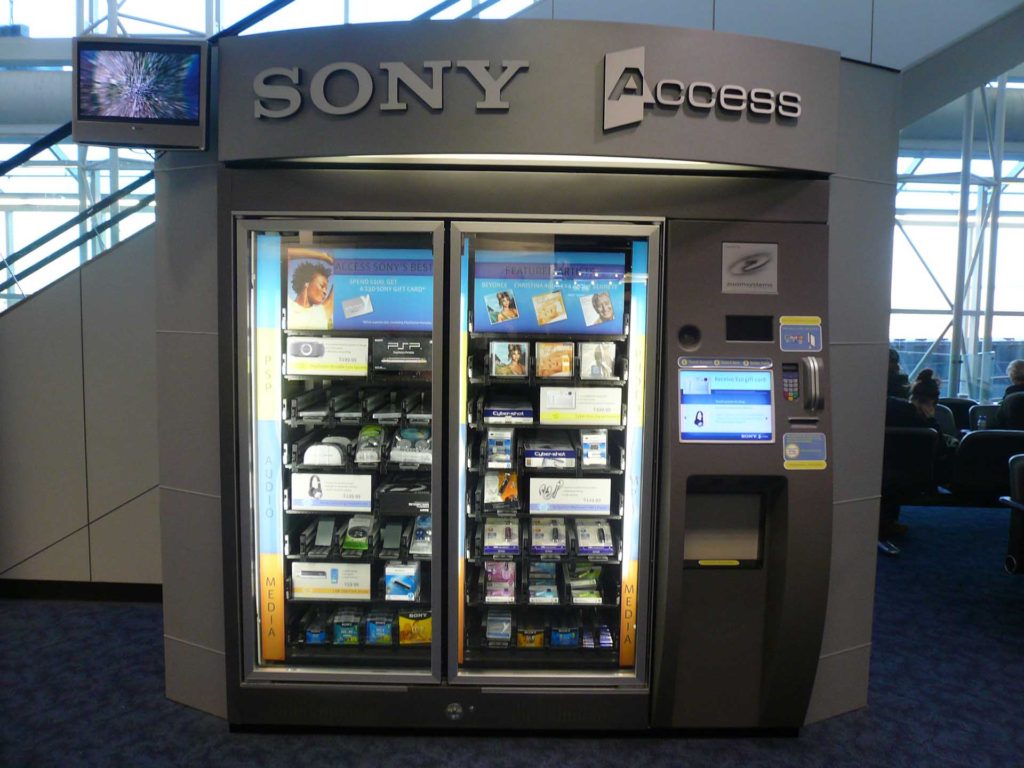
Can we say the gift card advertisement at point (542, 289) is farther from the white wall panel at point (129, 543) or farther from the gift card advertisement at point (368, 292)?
the white wall panel at point (129, 543)

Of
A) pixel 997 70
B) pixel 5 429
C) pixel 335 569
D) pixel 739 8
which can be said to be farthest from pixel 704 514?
pixel 5 429

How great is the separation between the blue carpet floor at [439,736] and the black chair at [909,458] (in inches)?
48.2

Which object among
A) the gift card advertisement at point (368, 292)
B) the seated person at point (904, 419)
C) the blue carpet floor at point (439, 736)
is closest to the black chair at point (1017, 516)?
the blue carpet floor at point (439, 736)

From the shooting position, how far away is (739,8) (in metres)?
3.87

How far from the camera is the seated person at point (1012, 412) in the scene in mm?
6207

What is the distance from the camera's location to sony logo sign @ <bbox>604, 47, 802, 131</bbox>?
7.55 ft

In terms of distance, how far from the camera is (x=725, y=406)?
263cm

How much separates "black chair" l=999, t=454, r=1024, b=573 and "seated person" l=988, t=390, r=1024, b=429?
2.69 meters

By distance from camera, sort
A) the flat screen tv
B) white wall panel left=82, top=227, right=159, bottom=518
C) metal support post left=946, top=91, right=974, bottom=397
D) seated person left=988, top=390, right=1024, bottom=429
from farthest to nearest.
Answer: metal support post left=946, top=91, right=974, bottom=397, seated person left=988, top=390, right=1024, bottom=429, white wall panel left=82, top=227, right=159, bottom=518, the flat screen tv

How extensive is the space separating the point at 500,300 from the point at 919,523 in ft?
16.0

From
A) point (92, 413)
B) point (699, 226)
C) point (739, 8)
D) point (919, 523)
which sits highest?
point (739, 8)

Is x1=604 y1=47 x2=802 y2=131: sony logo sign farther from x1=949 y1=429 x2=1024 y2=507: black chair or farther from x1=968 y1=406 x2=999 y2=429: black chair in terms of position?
x1=968 y1=406 x2=999 y2=429: black chair

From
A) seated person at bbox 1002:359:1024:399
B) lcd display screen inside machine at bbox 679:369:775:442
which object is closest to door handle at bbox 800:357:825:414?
lcd display screen inside machine at bbox 679:369:775:442

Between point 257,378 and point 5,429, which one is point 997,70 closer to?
point 257,378
